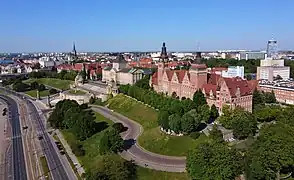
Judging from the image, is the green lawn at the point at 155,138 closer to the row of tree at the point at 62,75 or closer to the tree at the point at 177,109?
the tree at the point at 177,109

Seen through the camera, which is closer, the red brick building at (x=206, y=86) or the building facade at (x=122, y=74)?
the red brick building at (x=206, y=86)

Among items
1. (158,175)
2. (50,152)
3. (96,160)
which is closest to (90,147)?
(50,152)

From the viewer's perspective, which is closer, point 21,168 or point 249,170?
point 249,170

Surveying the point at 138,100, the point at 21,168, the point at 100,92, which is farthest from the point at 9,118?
the point at 21,168

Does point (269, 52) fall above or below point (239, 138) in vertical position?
above

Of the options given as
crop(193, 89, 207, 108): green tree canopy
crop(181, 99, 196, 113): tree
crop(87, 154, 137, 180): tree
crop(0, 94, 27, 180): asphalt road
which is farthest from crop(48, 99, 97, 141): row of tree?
crop(87, 154, 137, 180): tree

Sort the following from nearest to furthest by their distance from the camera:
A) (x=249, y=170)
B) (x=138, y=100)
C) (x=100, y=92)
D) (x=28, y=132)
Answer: (x=249, y=170)
(x=28, y=132)
(x=138, y=100)
(x=100, y=92)

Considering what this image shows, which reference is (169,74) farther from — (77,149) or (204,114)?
(77,149)

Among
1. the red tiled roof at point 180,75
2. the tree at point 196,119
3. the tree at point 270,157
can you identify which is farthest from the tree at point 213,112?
the tree at point 270,157

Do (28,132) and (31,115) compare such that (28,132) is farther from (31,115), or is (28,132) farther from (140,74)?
(140,74)
